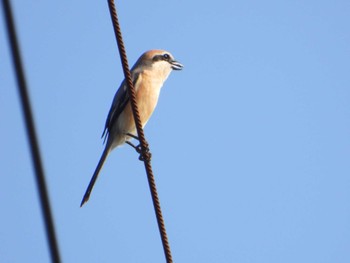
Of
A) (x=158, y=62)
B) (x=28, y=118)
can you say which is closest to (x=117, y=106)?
(x=158, y=62)

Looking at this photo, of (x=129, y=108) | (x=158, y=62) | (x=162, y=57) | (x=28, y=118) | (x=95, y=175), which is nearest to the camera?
(x=28, y=118)

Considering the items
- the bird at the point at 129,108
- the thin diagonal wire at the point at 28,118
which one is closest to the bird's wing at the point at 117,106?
the bird at the point at 129,108

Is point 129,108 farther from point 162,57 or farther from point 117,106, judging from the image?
point 162,57

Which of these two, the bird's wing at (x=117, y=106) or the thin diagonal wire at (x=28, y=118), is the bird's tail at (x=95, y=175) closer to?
the bird's wing at (x=117, y=106)

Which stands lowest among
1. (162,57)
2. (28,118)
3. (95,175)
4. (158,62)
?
(28,118)

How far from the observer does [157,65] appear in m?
7.37

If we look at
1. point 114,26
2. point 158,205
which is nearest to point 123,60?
point 114,26

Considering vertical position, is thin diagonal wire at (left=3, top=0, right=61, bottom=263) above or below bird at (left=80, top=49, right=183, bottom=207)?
below

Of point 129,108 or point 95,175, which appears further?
point 129,108

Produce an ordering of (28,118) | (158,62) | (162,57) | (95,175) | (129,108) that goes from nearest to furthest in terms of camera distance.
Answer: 1. (28,118)
2. (95,175)
3. (129,108)
4. (158,62)
5. (162,57)

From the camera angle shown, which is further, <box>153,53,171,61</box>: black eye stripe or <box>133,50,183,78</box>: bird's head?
<box>153,53,171,61</box>: black eye stripe

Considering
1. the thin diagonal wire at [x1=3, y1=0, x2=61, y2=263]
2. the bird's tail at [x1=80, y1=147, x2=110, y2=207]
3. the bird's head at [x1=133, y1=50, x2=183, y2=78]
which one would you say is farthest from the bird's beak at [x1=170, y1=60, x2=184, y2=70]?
the thin diagonal wire at [x1=3, y1=0, x2=61, y2=263]

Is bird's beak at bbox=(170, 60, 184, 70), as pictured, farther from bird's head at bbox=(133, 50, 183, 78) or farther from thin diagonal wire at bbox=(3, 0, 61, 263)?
thin diagonal wire at bbox=(3, 0, 61, 263)

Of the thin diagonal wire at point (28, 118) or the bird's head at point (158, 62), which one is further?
the bird's head at point (158, 62)
